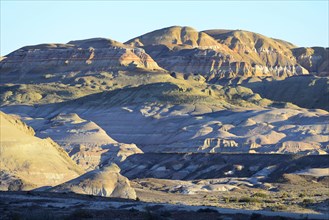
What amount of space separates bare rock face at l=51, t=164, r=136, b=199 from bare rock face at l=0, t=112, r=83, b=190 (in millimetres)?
3673

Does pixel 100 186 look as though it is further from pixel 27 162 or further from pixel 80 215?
pixel 80 215

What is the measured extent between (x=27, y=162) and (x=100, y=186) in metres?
8.37

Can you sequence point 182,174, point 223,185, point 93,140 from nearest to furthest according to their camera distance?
point 223,185 → point 182,174 → point 93,140

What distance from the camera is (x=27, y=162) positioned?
181 feet

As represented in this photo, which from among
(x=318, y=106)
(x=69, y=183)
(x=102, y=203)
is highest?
(x=102, y=203)

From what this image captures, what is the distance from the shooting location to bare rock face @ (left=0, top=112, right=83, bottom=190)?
2099 inches

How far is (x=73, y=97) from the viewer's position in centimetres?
16712

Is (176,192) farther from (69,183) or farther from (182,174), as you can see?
(182,174)

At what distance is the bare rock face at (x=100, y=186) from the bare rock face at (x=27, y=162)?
145 inches

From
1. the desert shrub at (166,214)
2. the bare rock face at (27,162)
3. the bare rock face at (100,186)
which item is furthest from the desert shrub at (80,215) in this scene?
the bare rock face at (27,162)

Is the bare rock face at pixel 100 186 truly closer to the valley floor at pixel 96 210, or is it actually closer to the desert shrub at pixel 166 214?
the valley floor at pixel 96 210

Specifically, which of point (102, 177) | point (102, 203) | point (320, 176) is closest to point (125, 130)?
point (320, 176)

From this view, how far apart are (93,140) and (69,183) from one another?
59.1 meters

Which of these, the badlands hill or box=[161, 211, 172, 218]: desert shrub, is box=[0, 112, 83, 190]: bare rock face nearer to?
the badlands hill
